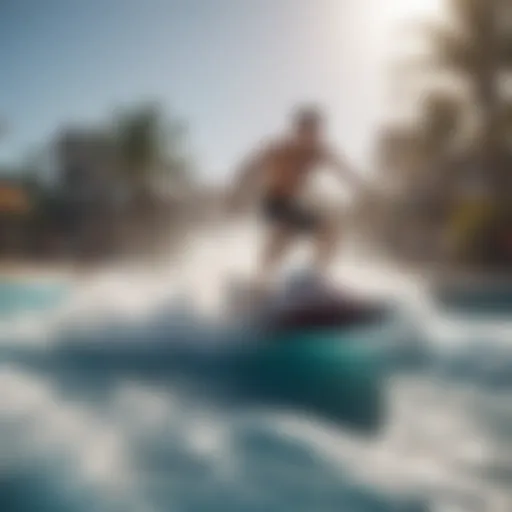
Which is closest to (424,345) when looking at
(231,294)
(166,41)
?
(231,294)

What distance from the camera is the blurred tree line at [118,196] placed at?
165 centimetres

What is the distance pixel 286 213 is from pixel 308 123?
0.21m

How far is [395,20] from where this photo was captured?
1688 mm

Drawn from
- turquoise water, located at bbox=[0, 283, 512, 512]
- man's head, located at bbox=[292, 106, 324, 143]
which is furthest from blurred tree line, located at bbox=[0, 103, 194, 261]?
man's head, located at bbox=[292, 106, 324, 143]

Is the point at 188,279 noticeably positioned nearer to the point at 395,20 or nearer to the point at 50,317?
the point at 50,317

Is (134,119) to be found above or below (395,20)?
below

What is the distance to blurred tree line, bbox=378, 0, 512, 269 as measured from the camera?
1642 mm

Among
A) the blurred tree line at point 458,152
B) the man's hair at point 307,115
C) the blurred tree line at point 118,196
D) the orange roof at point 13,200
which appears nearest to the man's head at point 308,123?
the man's hair at point 307,115

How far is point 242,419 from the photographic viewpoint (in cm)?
161

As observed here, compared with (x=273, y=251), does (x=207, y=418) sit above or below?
below

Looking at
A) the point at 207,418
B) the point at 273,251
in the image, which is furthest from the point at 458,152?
the point at 207,418

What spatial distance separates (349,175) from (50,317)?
709 mm

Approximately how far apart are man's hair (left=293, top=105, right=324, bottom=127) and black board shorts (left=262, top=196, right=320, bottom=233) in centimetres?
18

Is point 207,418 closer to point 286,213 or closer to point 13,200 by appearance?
point 286,213
